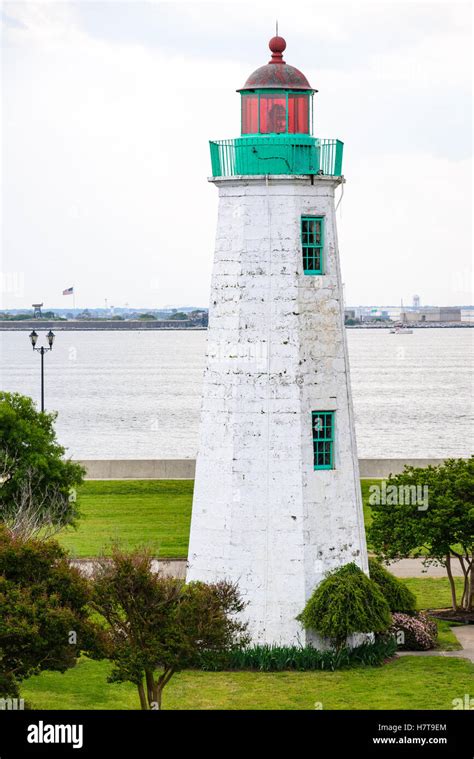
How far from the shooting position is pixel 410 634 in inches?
1137

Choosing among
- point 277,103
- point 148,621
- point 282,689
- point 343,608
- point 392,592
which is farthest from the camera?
point 392,592

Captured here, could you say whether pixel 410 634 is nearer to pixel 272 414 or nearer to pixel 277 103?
pixel 272 414

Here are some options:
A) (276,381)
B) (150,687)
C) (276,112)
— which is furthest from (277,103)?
(150,687)

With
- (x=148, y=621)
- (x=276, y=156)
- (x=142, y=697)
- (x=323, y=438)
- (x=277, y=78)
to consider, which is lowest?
(x=142, y=697)

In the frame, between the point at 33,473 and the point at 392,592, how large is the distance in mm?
9689

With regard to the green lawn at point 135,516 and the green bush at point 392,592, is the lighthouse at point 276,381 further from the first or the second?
the green lawn at point 135,516

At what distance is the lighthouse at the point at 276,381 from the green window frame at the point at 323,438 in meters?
0.02

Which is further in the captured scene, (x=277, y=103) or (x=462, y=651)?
(x=462, y=651)

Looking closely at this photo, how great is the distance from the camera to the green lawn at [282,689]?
24984mm

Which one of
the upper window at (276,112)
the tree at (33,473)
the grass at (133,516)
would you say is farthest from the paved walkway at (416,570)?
the upper window at (276,112)

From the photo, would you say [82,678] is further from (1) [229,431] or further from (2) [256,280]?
(2) [256,280]

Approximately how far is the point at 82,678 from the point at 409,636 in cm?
638

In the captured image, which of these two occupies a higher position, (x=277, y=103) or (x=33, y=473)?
(x=277, y=103)

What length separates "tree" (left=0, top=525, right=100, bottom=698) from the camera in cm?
2214
